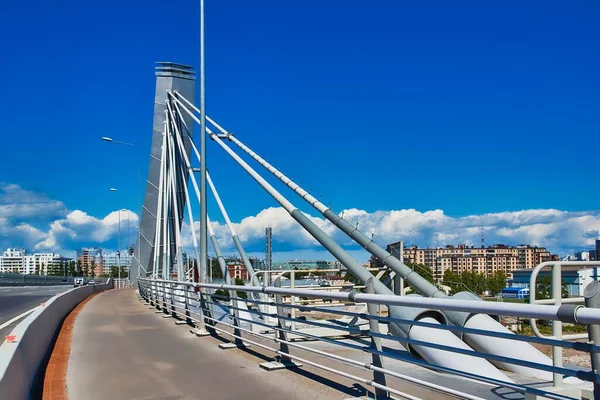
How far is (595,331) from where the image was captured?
3812mm

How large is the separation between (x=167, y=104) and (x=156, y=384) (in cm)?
2883

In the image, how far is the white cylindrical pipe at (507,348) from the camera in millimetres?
10348

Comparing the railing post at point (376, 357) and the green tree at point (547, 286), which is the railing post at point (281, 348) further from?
the green tree at point (547, 286)

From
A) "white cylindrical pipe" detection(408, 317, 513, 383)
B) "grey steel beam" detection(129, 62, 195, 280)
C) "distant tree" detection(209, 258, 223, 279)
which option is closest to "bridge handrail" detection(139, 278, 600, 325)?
"white cylindrical pipe" detection(408, 317, 513, 383)

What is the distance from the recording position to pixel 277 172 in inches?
925

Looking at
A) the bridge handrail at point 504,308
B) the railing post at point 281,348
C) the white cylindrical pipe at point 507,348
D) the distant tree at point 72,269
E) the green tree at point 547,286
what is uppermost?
the bridge handrail at point 504,308

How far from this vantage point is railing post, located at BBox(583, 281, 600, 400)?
3.45 meters

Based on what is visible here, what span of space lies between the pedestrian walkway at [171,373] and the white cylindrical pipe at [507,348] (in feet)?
13.1

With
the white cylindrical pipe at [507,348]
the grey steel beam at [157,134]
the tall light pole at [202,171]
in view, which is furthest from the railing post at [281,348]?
the grey steel beam at [157,134]

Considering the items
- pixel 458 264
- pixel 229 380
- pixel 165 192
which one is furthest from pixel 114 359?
pixel 458 264

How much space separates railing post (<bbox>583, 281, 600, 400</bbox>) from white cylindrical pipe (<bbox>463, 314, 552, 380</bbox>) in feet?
18.9

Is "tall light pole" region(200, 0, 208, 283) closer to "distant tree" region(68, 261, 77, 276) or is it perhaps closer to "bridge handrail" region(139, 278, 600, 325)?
"bridge handrail" region(139, 278, 600, 325)

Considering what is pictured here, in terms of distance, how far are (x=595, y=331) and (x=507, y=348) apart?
713cm

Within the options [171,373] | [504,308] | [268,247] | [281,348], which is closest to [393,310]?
[281,348]
